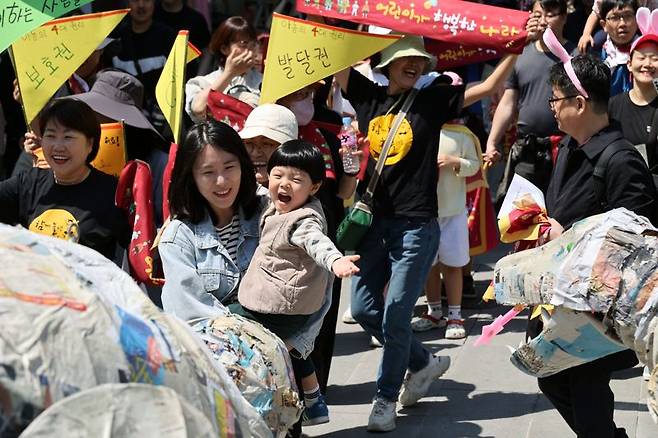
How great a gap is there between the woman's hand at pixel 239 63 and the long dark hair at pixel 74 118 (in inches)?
38.8

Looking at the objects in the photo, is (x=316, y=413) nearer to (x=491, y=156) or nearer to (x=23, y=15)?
(x=23, y=15)

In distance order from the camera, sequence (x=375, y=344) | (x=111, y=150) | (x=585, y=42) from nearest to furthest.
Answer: (x=111, y=150)
(x=375, y=344)
(x=585, y=42)

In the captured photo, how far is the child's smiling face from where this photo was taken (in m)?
A: 4.21

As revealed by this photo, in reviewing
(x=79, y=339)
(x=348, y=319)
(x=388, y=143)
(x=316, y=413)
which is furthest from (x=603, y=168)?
(x=348, y=319)

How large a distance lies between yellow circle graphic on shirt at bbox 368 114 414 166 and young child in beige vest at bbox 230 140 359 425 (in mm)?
1000

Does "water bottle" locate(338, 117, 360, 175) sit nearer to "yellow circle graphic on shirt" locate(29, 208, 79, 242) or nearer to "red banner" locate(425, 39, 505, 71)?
"red banner" locate(425, 39, 505, 71)

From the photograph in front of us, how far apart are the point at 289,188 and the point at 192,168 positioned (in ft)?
1.31

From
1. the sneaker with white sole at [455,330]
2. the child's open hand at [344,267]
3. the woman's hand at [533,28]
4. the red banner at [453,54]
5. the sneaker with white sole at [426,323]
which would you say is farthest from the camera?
the sneaker with white sole at [426,323]

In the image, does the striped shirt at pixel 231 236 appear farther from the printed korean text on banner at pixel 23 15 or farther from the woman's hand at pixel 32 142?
the woman's hand at pixel 32 142

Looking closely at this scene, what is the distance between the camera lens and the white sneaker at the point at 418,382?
547 cm

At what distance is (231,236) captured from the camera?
411 cm

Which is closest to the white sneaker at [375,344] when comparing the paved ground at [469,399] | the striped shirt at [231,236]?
the paved ground at [469,399]

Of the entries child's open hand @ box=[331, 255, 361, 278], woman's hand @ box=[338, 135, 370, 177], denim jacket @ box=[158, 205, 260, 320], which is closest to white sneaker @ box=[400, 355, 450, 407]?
woman's hand @ box=[338, 135, 370, 177]

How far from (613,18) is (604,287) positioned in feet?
14.6
